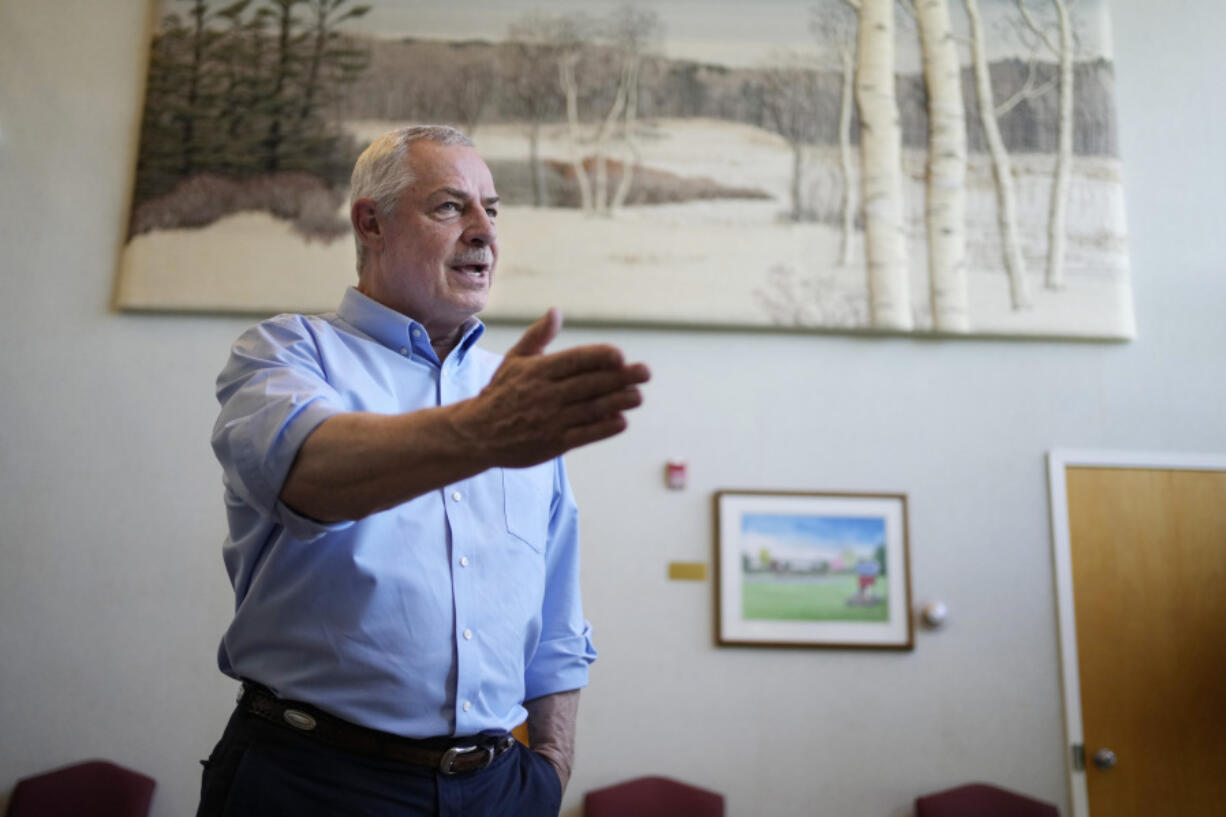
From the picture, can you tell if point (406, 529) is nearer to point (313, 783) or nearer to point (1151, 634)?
point (313, 783)

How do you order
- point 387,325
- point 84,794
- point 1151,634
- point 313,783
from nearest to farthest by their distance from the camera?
point 313,783 < point 387,325 < point 84,794 < point 1151,634

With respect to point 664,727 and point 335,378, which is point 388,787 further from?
point 664,727

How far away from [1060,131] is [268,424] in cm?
378

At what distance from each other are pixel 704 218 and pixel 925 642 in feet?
5.99

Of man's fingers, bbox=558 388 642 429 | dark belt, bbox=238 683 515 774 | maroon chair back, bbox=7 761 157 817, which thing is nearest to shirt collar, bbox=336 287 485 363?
dark belt, bbox=238 683 515 774

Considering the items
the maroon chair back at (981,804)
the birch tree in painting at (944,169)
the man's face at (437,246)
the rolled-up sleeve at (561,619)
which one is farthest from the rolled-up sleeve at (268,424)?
the birch tree in painting at (944,169)

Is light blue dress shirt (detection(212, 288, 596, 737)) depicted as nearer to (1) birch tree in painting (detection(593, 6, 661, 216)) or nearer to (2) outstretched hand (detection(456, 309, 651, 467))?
(2) outstretched hand (detection(456, 309, 651, 467))

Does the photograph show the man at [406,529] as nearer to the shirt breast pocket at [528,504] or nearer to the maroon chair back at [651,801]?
the shirt breast pocket at [528,504]

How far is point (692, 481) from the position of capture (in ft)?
11.6

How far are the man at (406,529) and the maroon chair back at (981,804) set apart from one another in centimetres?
220

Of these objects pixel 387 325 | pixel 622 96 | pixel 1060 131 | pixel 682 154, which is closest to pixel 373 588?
pixel 387 325

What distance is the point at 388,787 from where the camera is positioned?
1.14 metres

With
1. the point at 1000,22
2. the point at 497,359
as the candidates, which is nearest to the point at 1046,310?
the point at 1000,22

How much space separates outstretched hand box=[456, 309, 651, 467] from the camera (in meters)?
0.78
